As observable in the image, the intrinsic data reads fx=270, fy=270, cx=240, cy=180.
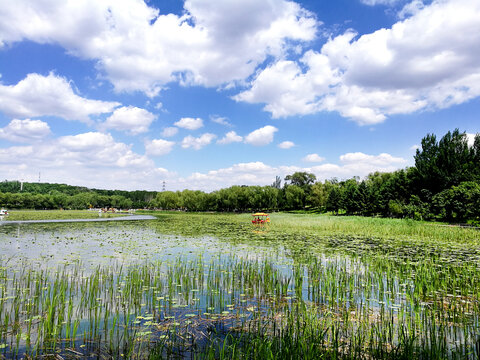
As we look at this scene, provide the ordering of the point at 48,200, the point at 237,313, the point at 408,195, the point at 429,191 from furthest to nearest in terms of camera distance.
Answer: the point at 48,200
the point at 408,195
the point at 429,191
the point at 237,313

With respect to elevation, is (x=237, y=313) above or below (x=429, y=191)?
below

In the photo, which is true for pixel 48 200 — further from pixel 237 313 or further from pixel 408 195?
pixel 237 313

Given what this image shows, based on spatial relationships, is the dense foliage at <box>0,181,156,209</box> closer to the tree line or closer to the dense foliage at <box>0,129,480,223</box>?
the dense foliage at <box>0,129,480,223</box>

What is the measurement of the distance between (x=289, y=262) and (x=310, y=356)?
8677 millimetres

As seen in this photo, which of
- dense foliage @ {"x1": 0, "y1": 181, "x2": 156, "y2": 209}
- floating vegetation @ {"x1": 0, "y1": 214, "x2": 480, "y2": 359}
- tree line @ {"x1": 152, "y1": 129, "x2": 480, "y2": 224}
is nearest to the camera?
floating vegetation @ {"x1": 0, "y1": 214, "x2": 480, "y2": 359}

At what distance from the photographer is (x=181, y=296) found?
7.96 meters

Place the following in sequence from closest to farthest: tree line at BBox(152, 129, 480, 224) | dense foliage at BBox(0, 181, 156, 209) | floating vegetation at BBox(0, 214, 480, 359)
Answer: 1. floating vegetation at BBox(0, 214, 480, 359)
2. tree line at BBox(152, 129, 480, 224)
3. dense foliage at BBox(0, 181, 156, 209)

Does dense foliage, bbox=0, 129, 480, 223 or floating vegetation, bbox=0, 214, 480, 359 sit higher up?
dense foliage, bbox=0, 129, 480, 223

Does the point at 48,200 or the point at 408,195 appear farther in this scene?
the point at 48,200

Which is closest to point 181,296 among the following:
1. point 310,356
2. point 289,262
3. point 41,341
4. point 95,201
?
point 41,341

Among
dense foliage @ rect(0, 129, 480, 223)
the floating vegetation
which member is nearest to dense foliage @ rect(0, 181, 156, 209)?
dense foliage @ rect(0, 129, 480, 223)

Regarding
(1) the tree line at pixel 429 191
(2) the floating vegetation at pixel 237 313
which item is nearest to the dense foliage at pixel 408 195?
(1) the tree line at pixel 429 191

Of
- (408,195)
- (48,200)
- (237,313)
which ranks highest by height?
(408,195)

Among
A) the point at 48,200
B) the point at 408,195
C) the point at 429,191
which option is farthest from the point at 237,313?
the point at 48,200
